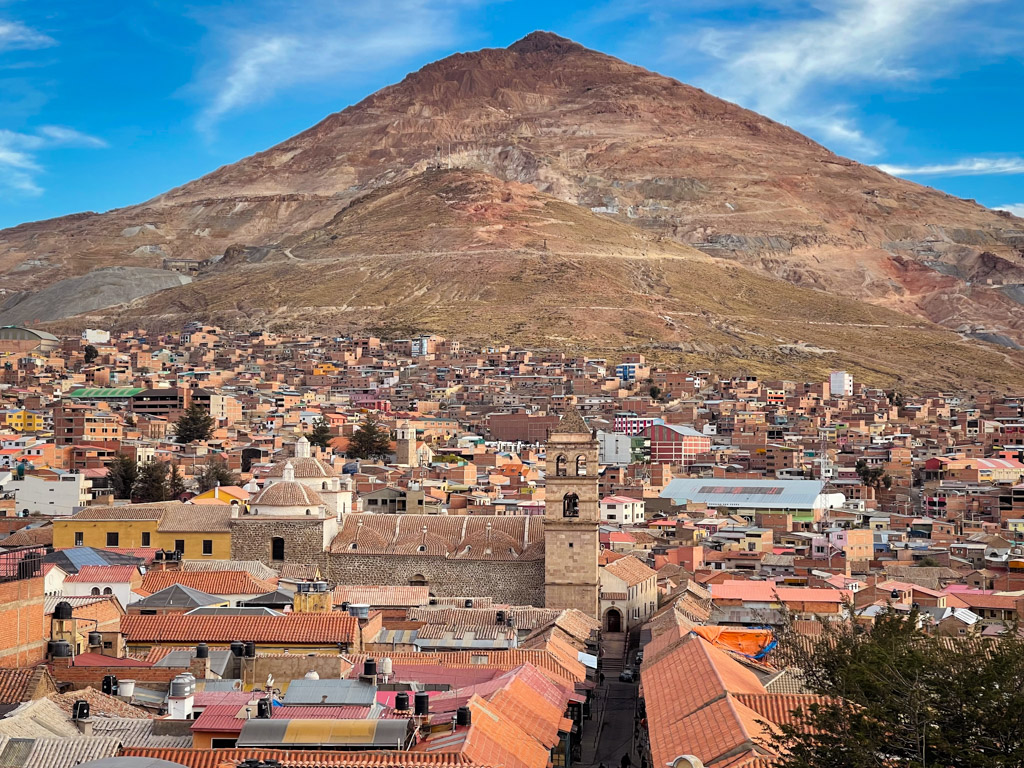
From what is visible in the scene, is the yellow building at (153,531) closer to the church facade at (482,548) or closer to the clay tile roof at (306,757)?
the church facade at (482,548)

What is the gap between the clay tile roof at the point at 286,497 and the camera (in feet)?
130

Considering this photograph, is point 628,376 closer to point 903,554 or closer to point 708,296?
point 708,296

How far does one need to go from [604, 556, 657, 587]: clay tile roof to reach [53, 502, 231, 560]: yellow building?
10.4 meters

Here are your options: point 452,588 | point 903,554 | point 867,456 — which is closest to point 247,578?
point 452,588

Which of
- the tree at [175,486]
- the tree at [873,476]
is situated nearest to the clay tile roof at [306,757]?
the tree at [175,486]

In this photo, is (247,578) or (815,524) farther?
(815,524)

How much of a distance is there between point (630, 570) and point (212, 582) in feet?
47.4

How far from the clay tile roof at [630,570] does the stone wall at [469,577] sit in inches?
133

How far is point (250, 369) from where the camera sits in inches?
4796

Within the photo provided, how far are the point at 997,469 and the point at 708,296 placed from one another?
285 ft

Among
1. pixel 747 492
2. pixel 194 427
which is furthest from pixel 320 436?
pixel 747 492

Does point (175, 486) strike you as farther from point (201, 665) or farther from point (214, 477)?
point (201, 665)

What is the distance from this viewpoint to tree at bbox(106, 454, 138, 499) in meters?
58.4

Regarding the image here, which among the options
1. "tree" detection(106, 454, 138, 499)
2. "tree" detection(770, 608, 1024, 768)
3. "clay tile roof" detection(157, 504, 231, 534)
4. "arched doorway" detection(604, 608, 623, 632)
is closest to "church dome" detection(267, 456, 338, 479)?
"clay tile roof" detection(157, 504, 231, 534)
